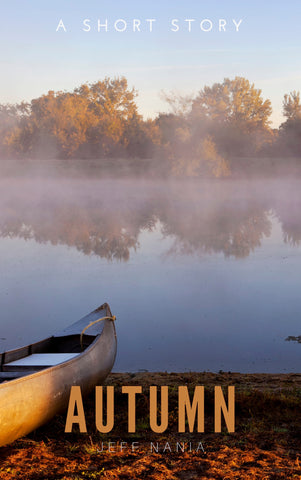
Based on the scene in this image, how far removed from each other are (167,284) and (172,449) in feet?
44.9

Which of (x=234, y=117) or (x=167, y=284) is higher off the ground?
A: (x=234, y=117)

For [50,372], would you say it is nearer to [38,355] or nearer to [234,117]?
[38,355]

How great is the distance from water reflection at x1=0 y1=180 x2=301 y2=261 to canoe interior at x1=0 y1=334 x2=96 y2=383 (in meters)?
17.2

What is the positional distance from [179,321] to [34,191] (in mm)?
80843

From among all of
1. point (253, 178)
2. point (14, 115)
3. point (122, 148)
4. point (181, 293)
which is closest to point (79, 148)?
point (122, 148)

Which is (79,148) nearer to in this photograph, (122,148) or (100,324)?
(122,148)

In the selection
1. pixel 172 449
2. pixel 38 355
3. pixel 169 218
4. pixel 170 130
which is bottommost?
pixel 172 449

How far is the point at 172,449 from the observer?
6676 mm

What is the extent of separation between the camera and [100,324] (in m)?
9.55

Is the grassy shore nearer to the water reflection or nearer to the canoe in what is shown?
the canoe

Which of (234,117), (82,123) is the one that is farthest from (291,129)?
(82,123)

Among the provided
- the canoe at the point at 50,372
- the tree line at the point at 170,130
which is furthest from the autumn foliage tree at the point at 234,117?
the canoe at the point at 50,372

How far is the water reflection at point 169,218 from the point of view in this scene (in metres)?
32.4

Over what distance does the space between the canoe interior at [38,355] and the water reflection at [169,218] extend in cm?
1717
